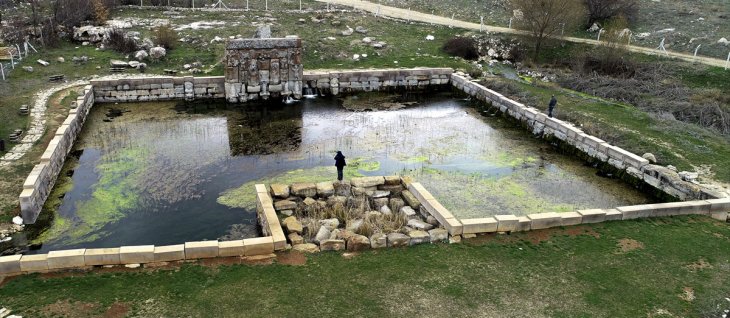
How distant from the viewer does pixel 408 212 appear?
42.1 ft

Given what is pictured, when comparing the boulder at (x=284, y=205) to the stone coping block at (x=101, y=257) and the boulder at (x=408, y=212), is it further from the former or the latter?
the stone coping block at (x=101, y=257)

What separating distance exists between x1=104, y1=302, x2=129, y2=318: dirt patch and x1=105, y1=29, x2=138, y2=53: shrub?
1985 centimetres

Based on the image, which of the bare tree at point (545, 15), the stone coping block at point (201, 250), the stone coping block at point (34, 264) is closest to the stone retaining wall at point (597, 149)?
the bare tree at point (545, 15)

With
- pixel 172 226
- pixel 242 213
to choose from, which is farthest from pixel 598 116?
pixel 172 226

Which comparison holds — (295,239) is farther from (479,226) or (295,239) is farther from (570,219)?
(570,219)

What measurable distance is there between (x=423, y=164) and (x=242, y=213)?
20.2 feet

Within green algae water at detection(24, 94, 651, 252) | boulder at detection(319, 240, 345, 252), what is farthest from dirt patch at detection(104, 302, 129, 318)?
boulder at detection(319, 240, 345, 252)

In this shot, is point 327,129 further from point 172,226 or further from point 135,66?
point 135,66

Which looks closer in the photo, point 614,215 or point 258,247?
point 258,247

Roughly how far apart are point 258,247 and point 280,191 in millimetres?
2980

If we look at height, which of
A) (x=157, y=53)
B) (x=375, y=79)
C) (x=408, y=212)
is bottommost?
(x=408, y=212)

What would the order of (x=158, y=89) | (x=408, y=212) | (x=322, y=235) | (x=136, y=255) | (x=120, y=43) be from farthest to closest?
(x=120, y=43) → (x=158, y=89) → (x=408, y=212) → (x=322, y=235) → (x=136, y=255)

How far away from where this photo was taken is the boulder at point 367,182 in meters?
13.8

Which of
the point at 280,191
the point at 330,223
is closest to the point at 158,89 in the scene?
the point at 280,191
